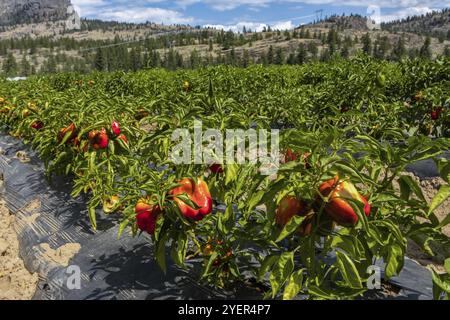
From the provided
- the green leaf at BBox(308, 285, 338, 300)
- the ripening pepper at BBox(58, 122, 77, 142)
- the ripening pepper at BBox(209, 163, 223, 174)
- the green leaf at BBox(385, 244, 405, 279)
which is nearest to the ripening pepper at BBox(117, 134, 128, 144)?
the ripening pepper at BBox(58, 122, 77, 142)

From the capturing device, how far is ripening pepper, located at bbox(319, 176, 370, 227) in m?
1.47

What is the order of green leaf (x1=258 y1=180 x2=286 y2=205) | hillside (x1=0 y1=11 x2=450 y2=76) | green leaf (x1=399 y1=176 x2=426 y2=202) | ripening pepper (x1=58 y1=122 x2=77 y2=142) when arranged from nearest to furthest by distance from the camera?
green leaf (x1=258 y1=180 x2=286 y2=205) < green leaf (x1=399 y1=176 x2=426 y2=202) < ripening pepper (x1=58 y1=122 x2=77 y2=142) < hillside (x1=0 y1=11 x2=450 y2=76)

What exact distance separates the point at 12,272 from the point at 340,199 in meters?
3.01

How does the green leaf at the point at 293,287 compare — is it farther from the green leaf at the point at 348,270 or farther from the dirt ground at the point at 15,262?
the dirt ground at the point at 15,262

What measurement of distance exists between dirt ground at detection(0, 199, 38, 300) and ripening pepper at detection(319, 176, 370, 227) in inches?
97.5

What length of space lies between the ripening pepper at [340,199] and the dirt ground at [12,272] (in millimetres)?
2477

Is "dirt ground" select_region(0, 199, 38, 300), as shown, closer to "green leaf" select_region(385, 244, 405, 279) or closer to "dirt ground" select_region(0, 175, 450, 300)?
"dirt ground" select_region(0, 175, 450, 300)

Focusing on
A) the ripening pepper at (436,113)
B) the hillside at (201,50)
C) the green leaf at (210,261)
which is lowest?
the green leaf at (210,261)

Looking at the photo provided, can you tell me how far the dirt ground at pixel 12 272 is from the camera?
3.00 m

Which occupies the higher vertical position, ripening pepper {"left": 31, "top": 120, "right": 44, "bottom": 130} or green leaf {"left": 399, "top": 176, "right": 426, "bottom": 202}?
green leaf {"left": 399, "top": 176, "right": 426, "bottom": 202}

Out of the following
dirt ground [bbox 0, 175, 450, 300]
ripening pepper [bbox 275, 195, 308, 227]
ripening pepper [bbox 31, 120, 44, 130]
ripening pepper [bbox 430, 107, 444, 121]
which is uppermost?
ripening pepper [bbox 275, 195, 308, 227]

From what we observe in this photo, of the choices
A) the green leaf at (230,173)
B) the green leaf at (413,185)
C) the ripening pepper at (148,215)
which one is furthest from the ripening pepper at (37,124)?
the green leaf at (413,185)

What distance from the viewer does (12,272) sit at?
3334mm
